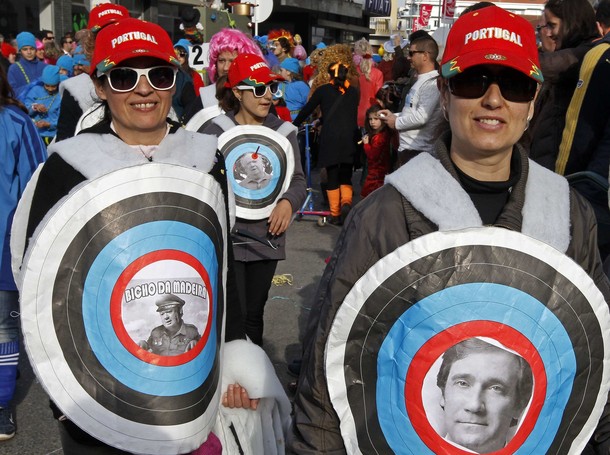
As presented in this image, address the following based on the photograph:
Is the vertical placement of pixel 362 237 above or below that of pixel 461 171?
below

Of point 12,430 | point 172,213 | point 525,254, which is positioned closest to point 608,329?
point 525,254

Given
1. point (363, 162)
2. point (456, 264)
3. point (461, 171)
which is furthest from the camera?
point (363, 162)

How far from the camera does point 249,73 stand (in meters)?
4.55

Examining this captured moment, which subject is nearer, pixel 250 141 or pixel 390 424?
pixel 390 424

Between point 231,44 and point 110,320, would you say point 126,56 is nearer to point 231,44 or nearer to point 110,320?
point 110,320

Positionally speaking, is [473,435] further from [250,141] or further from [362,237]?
[250,141]

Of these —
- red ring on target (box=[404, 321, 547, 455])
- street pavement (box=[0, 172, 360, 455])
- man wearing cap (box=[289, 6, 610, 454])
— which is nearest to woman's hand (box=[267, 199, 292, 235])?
street pavement (box=[0, 172, 360, 455])

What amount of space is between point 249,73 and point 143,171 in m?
2.39

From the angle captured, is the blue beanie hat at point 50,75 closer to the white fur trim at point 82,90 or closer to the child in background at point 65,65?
the child in background at point 65,65

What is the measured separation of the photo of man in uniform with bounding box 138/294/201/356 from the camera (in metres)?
2.21

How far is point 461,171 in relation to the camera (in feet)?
6.54

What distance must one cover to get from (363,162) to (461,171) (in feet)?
35.4

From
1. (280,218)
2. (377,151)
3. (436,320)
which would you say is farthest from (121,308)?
→ (377,151)

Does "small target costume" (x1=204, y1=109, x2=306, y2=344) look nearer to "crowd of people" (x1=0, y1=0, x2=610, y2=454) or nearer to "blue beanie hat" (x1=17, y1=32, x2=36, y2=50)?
"crowd of people" (x1=0, y1=0, x2=610, y2=454)
